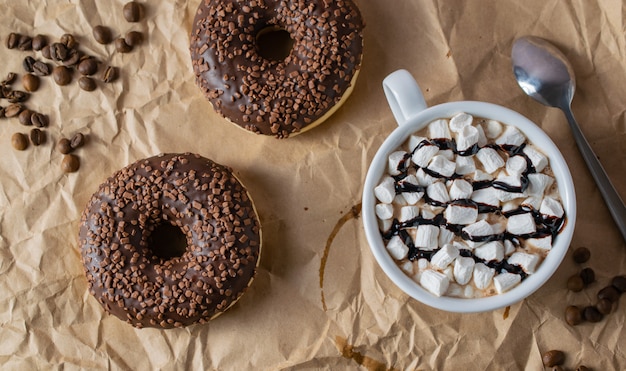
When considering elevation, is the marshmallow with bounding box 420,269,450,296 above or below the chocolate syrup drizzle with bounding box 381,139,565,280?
below

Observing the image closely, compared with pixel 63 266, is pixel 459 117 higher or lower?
higher

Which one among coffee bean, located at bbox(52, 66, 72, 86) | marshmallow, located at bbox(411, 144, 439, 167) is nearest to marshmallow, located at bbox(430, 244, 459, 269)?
marshmallow, located at bbox(411, 144, 439, 167)

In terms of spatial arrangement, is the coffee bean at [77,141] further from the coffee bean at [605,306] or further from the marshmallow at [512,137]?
the coffee bean at [605,306]

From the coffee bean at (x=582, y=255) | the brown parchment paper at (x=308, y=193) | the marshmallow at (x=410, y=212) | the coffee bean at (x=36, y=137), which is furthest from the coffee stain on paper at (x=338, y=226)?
the coffee bean at (x=36, y=137)

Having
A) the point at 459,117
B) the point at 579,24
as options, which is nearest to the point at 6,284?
the point at 459,117

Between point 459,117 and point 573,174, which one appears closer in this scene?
point 459,117

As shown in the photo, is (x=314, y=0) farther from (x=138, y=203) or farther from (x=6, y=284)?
(x=6, y=284)

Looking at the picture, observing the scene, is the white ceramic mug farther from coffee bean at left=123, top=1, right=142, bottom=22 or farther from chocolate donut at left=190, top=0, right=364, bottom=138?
coffee bean at left=123, top=1, right=142, bottom=22
